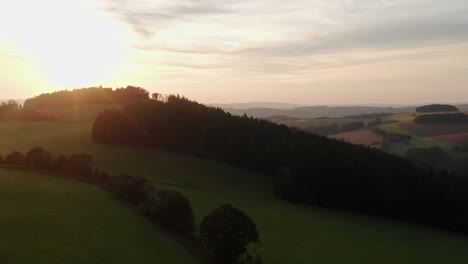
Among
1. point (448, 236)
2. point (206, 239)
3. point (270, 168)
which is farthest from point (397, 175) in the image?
point (206, 239)

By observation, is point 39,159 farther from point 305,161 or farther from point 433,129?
point 433,129

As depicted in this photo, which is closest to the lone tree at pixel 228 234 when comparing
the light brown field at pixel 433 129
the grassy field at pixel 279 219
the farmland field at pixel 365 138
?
the grassy field at pixel 279 219

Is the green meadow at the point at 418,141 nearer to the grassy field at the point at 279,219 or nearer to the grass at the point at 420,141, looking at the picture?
the grass at the point at 420,141

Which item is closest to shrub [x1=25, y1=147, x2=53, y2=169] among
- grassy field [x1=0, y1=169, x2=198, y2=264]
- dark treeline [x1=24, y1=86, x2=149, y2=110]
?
grassy field [x1=0, y1=169, x2=198, y2=264]

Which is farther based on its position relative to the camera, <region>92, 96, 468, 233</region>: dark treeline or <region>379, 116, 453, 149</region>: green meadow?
<region>379, 116, 453, 149</region>: green meadow

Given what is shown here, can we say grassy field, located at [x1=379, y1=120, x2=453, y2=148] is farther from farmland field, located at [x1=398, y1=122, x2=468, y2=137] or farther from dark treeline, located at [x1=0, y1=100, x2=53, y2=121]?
dark treeline, located at [x1=0, y1=100, x2=53, y2=121]

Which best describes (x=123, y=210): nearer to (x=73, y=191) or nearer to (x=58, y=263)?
(x=73, y=191)
